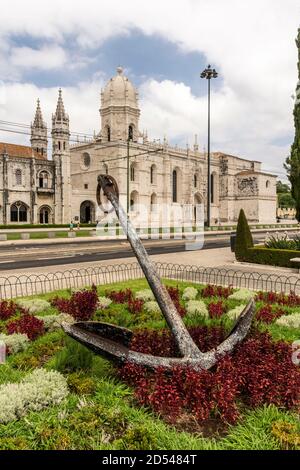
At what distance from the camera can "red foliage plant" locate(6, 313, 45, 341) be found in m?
7.32

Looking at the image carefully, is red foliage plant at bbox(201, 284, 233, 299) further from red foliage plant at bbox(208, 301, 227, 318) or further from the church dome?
the church dome

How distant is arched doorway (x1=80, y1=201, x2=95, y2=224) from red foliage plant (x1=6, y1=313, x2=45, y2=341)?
55.5 meters

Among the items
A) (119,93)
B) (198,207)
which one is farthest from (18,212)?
(198,207)

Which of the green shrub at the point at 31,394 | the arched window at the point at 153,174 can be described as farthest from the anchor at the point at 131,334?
the arched window at the point at 153,174

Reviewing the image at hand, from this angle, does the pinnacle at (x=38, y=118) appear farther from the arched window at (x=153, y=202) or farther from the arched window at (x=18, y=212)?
the arched window at (x=153, y=202)

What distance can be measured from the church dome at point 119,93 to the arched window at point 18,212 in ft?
89.1

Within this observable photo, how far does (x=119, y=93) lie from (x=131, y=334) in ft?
226

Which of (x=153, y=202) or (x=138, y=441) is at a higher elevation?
(x=153, y=202)

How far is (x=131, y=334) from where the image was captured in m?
4.84

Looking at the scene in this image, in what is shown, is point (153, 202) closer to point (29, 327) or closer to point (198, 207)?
point (198, 207)

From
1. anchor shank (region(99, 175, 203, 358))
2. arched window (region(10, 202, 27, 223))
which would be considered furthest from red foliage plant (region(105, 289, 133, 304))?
arched window (region(10, 202, 27, 223))

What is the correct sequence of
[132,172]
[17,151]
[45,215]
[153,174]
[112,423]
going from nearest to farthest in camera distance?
1. [112,423]
2. [17,151]
3. [45,215]
4. [132,172]
5. [153,174]
